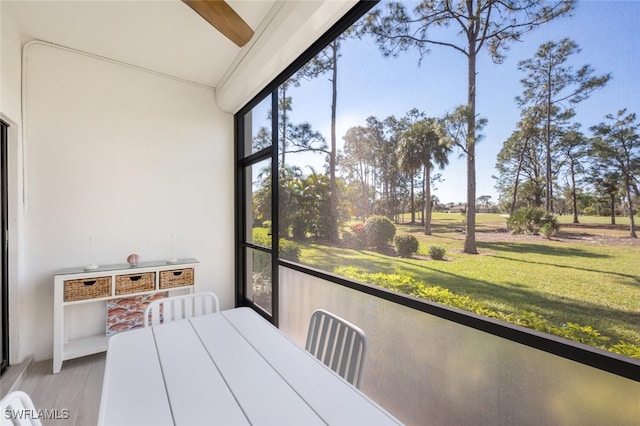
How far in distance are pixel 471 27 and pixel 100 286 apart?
318 centimetres

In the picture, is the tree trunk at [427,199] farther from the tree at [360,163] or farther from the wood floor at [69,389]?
the wood floor at [69,389]

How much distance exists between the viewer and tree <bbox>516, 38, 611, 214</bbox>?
2.79ft

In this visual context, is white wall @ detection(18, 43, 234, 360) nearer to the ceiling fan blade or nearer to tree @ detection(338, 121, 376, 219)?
the ceiling fan blade

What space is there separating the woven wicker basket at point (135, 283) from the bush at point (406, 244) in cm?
234

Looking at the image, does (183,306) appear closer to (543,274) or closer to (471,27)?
(543,274)

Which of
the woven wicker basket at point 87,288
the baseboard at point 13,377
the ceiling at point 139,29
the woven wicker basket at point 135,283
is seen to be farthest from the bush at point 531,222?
the baseboard at point 13,377

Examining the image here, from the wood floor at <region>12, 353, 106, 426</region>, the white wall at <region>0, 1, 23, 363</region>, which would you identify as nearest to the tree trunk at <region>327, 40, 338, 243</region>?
the wood floor at <region>12, 353, 106, 426</region>

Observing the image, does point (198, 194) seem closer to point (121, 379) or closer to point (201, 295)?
point (201, 295)

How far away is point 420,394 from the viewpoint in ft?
4.31

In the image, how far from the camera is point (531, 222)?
99 centimetres

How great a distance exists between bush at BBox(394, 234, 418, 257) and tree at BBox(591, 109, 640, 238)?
77cm

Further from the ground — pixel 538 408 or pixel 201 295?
pixel 201 295

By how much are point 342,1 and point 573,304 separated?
1.70m

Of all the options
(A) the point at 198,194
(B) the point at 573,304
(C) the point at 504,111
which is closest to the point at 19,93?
(A) the point at 198,194
